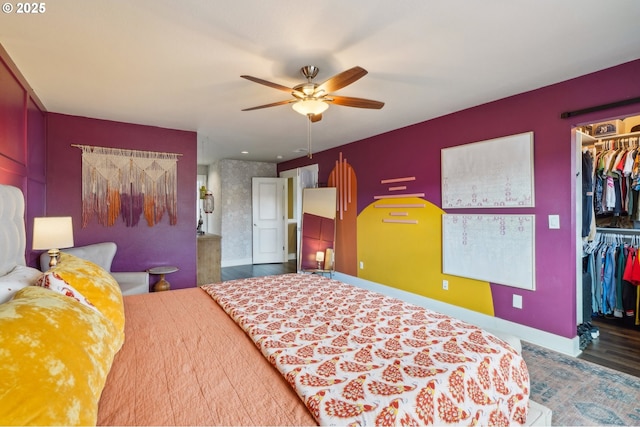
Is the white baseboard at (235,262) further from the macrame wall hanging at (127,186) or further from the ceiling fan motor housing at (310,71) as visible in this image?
the ceiling fan motor housing at (310,71)

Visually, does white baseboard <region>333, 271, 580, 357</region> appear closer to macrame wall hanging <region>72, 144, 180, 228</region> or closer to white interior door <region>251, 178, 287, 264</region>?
macrame wall hanging <region>72, 144, 180, 228</region>

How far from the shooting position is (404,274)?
4137mm

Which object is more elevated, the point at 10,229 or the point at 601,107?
the point at 601,107

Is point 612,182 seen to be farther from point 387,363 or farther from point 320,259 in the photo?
point 320,259

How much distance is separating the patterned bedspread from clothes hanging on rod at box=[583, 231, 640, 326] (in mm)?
2567

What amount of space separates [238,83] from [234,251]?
15.8ft

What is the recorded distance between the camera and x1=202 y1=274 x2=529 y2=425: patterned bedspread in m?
1.03

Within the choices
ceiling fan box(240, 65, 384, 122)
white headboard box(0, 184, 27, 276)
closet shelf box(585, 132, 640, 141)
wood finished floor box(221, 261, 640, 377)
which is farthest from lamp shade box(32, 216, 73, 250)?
closet shelf box(585, 132, 640, 141)

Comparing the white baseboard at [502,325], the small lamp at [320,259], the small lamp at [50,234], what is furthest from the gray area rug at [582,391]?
the small lamp at [50,234]

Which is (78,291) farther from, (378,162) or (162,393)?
(378,162)

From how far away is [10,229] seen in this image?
1.88 meters

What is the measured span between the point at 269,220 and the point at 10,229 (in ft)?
17.3

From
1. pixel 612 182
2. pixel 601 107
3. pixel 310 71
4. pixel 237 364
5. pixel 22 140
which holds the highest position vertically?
pixel 310 71

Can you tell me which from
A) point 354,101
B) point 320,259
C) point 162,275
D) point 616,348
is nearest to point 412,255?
point 320,259
